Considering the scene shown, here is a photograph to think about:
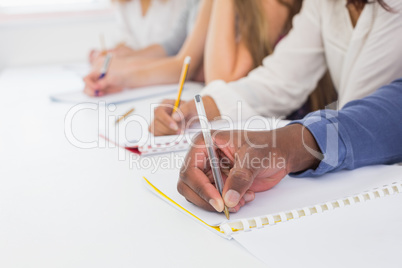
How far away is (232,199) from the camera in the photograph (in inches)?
17.9

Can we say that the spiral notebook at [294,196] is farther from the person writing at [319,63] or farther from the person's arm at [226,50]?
the person's arm at [226,50]

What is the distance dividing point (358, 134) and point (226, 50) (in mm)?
627

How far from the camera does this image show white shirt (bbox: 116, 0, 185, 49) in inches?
72.3

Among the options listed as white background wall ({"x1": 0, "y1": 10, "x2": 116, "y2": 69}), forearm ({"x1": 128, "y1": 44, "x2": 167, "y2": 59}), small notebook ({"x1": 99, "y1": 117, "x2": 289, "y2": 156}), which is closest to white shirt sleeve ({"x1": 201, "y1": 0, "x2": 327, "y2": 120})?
small notebook ({"x1": 99, "y1": 117, "x2": 289, "y2": 156})

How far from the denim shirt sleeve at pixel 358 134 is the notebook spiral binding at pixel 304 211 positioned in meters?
0.07

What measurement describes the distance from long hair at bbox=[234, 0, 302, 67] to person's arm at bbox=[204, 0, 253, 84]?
0.02 m

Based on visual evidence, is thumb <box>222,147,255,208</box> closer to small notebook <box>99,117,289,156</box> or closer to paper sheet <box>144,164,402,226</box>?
paper sheet <box>144,164,402,226</box>

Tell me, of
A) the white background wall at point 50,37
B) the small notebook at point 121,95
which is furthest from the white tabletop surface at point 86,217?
the white background wall at point 50,37

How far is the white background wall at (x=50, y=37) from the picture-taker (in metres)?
2.30

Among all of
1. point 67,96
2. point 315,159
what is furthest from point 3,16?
point 315,159

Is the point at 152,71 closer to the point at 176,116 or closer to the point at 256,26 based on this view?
the point at 256,26

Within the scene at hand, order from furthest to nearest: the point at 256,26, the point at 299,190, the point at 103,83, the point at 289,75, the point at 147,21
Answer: the point at 147,21
the point at 103,83
the point at 256,26
the point at 289,75
the point at 299,190

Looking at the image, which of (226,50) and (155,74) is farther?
(155,74)

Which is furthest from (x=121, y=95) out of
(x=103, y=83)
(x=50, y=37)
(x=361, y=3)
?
(x=50, y=37)
